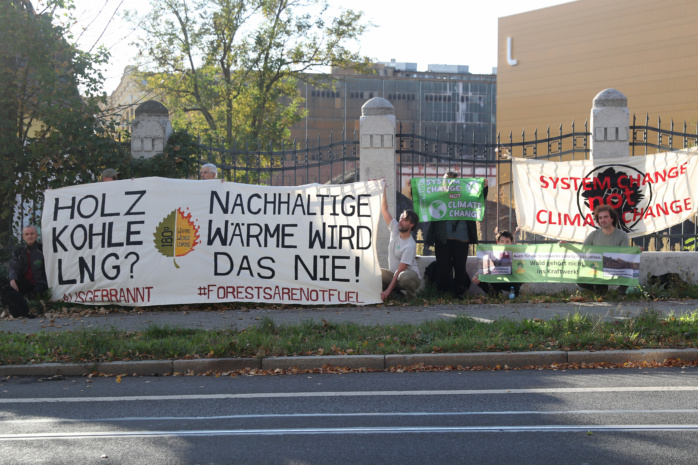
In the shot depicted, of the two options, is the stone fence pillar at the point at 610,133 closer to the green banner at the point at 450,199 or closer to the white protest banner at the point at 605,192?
the white protest banner at the point at 605,192

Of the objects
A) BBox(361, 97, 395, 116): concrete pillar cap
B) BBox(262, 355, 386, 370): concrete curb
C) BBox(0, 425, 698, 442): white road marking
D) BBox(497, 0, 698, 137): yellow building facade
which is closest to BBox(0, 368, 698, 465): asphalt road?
BBox(0, 425, 698, 442): white road marking

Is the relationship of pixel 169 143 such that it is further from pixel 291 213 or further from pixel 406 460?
pixel 406 460

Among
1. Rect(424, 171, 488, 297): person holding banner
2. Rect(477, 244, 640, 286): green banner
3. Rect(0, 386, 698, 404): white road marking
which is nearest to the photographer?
Rect(0, 386, 698, 404): white road marking

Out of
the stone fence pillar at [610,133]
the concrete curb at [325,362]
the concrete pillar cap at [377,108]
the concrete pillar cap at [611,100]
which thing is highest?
the concrete pillar cap at [611,100]

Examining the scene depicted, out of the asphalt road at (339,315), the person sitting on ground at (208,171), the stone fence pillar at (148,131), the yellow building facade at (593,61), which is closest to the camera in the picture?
the asphalt road at (339,315)

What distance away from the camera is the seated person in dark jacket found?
37.3ft

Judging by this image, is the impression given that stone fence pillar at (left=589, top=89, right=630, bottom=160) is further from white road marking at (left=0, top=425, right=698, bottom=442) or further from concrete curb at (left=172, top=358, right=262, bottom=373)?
white road marking at (left=0, top=425, right=698, bottom=442)

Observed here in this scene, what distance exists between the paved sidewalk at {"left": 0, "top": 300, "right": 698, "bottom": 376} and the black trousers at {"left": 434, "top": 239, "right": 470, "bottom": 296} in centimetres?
68

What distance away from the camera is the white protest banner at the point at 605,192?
39.6 ft

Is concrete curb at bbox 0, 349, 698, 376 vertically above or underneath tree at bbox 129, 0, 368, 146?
underneath

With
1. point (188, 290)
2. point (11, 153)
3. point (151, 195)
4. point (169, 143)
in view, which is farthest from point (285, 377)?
point (11, 153)

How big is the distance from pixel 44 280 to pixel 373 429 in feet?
25.4

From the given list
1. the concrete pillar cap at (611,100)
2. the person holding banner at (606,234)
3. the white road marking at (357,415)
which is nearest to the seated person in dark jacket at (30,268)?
the white road marking at (357,415)

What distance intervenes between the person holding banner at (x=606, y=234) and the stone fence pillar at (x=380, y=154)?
3.16m
